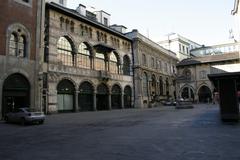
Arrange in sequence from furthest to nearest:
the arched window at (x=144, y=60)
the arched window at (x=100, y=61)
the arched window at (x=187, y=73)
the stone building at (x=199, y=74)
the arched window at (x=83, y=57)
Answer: the arched window at (x=187, y=73)
the stone building at (x=199, y=74)
the arched window at (x=144, y=60)
the arched window at (x=100, y=61)
the arched window at (x=83, y=57)

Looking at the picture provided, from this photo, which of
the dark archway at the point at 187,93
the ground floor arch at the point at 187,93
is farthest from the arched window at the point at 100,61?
the ground floor arch at the point at 187,93

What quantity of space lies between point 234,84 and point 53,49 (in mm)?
21733

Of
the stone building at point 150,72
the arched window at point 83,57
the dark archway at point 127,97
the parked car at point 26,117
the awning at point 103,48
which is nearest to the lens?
the parked car at point 26,117

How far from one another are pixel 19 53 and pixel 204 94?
54.2 metres

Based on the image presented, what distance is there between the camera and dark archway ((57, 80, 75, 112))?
3073 cm

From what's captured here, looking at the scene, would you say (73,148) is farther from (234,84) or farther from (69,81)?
(69,81)

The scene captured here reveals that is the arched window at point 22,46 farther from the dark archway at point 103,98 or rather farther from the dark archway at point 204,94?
the dark archway at point 204,94

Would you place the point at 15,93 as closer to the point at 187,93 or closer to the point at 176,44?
the point at 187,93

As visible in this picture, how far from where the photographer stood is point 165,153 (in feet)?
24.7

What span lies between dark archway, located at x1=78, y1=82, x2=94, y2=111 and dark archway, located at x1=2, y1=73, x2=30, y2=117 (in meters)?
9.43

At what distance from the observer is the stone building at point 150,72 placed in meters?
47.8

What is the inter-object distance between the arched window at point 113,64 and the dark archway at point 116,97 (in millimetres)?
2721

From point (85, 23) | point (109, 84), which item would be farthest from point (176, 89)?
point (85, 23)

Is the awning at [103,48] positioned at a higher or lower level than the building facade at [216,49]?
lower
